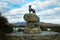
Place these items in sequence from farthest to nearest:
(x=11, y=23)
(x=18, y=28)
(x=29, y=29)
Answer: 1. (x=18, y=28)
2. (x=11, y=23)
3. (x=29, y=29)

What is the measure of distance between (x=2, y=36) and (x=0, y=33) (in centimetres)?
37

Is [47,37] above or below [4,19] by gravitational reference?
below

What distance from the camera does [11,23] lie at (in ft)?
72.9

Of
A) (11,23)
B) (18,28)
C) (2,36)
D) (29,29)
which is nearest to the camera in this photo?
(2,36)

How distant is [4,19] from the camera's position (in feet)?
68.5

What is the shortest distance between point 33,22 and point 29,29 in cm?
79

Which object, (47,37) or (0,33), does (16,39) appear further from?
(47,37)

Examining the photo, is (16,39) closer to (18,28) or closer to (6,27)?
(6,27)

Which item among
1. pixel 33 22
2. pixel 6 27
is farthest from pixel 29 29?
pixel 6 27

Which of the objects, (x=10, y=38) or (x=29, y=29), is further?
(x=29, y=29)

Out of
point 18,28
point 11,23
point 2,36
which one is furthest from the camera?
point 18,28

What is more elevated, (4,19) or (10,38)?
(4,19)

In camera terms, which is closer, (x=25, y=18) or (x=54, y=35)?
(x=54, y=35)

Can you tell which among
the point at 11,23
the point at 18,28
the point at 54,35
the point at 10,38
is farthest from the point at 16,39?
the point at 18,28
